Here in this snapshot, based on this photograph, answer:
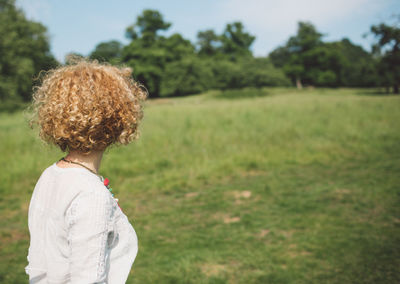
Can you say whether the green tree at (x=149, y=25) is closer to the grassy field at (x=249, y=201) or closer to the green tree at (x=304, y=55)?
the green tree at (x=304, y=55)

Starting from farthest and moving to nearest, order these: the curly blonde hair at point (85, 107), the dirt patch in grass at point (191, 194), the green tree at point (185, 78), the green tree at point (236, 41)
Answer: the green tree at point (236, 41), the green tree at point (185, 78), the dirt patch in grass at point (191, 194), the curly blonde hair at point (85, 107)

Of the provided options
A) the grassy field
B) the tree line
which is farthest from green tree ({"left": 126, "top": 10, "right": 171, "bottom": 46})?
the grassy field

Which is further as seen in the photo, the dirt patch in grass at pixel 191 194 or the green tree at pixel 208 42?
the green tree at pixel 208 42

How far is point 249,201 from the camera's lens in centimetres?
597

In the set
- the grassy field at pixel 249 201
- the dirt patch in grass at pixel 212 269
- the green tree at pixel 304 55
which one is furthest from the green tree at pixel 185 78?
the dirt patch in grass at pixel 212 269

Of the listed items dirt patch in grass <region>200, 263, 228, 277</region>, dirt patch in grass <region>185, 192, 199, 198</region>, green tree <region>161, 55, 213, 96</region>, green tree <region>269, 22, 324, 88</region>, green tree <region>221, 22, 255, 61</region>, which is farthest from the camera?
green tree <region>221, 22, 255, 61</region>

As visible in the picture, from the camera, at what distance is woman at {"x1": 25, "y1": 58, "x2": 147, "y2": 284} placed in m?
1.18

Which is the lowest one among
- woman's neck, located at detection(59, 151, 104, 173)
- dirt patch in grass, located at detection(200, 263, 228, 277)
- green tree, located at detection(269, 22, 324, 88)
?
dirt patch in grass, located at detection(200, 263, 228, 277)

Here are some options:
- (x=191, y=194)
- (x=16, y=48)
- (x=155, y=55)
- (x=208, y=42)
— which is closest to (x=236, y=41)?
(x=208, y=42)

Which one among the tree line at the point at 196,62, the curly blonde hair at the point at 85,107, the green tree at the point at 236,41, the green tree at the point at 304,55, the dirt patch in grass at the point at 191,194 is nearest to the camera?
the curly blonde hair at the point at 85,107

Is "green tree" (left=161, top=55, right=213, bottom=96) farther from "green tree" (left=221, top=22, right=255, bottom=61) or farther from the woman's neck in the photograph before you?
the woman's neck

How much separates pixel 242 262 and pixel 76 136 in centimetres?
318

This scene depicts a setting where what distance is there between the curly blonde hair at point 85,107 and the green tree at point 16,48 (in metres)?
23.8

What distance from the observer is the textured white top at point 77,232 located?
1.18m
